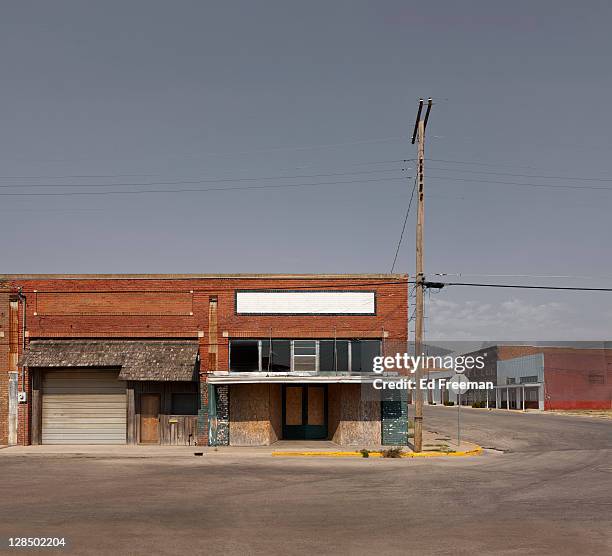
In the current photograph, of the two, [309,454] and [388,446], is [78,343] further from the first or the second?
[388,446]

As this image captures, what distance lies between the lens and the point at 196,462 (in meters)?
22.9

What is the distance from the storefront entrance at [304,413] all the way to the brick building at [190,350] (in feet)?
1.24

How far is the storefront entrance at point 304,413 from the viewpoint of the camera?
29156 millimetres

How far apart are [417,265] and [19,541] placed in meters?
18.1

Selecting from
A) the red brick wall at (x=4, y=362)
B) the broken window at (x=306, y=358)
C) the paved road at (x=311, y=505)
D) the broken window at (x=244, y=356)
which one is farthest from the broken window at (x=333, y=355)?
the red brick wall at (x=4, y=362)

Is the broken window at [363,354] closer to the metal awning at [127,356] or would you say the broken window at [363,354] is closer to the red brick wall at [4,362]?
the metal awning at [127,356]

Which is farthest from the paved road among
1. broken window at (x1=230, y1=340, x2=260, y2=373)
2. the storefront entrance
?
the storefront entrance

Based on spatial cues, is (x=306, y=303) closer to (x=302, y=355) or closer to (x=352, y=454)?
(x=302, y=355)

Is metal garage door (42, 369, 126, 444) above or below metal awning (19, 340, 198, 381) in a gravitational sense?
below

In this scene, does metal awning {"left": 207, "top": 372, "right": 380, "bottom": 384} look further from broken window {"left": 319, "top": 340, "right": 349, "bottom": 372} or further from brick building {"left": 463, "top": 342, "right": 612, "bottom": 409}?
brick building {"left": 463, "top": 342, "right": 612, "bottom": 409}

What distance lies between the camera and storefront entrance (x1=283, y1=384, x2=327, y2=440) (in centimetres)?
2916

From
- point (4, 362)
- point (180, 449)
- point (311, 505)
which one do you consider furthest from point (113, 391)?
point (311, 505)

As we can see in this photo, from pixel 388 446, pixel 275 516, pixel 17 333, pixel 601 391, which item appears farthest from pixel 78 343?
pixel 601 391

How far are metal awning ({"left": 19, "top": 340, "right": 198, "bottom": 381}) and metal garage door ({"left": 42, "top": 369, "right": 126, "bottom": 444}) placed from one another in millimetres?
1162
